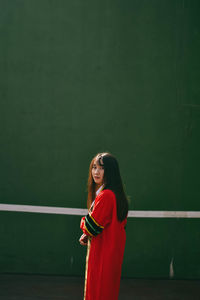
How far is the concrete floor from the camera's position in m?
4.05

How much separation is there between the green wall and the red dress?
1.81 meters

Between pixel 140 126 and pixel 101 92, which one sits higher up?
pixel 101 92

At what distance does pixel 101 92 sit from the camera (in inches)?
183

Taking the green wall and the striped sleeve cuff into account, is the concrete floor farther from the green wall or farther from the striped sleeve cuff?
the striped sleeve cuff

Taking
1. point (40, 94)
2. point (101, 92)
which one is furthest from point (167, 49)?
point (40, 94)

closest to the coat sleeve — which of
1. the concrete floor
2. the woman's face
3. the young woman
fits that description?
the young woman

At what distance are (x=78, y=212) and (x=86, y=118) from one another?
1264mm

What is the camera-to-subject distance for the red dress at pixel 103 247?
9.01ft

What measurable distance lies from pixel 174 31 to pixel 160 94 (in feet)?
2.88

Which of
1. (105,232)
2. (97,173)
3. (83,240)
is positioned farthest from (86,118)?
(105,232)

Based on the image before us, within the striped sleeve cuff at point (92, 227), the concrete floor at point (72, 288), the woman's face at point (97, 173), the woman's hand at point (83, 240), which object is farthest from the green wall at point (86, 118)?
the striped sleeve cuff at point (92, 227)

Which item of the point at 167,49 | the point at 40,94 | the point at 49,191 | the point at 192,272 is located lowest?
the point at 192,272

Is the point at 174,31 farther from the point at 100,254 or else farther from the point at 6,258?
the point at 6,258

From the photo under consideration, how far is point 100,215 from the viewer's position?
273 cm
